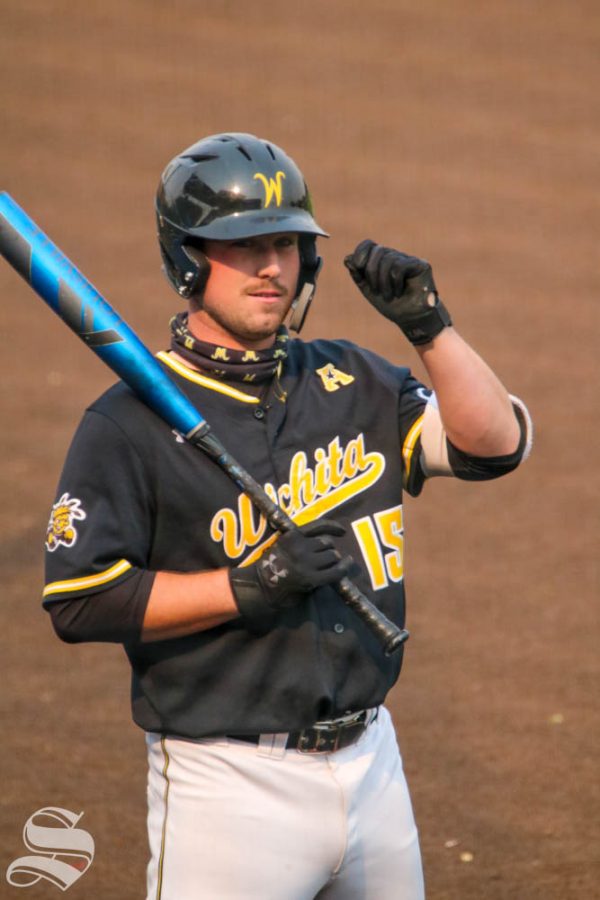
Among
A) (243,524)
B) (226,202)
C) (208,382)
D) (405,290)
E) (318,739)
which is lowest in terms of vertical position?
(318,739)

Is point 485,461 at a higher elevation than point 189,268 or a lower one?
lower

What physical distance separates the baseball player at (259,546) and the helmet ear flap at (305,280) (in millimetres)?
10

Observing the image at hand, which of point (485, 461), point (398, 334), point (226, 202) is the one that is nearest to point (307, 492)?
point (485, 461)

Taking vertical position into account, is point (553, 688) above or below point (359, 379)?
below

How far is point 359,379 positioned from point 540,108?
42.6ft

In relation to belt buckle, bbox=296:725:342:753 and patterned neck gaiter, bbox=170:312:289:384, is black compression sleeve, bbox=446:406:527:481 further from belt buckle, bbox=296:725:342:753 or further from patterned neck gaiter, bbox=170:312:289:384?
belt buckle, bbox=296:725:342:753

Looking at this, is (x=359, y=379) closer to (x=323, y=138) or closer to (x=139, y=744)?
(x=139, y=744)

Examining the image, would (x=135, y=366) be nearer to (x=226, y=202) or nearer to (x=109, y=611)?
(x=226, y=202)


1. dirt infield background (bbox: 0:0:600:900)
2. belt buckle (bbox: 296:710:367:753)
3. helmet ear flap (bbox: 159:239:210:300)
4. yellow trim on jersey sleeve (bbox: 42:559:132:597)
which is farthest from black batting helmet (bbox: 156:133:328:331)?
dirt infield background (bbox: 0:0:600:900)

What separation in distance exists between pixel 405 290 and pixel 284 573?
2.12 feet

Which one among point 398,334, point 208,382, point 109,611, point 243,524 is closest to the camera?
Answer: point 109,611

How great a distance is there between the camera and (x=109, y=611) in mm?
2924

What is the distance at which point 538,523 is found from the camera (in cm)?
808

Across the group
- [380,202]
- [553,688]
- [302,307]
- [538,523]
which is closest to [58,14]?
[380,202]
